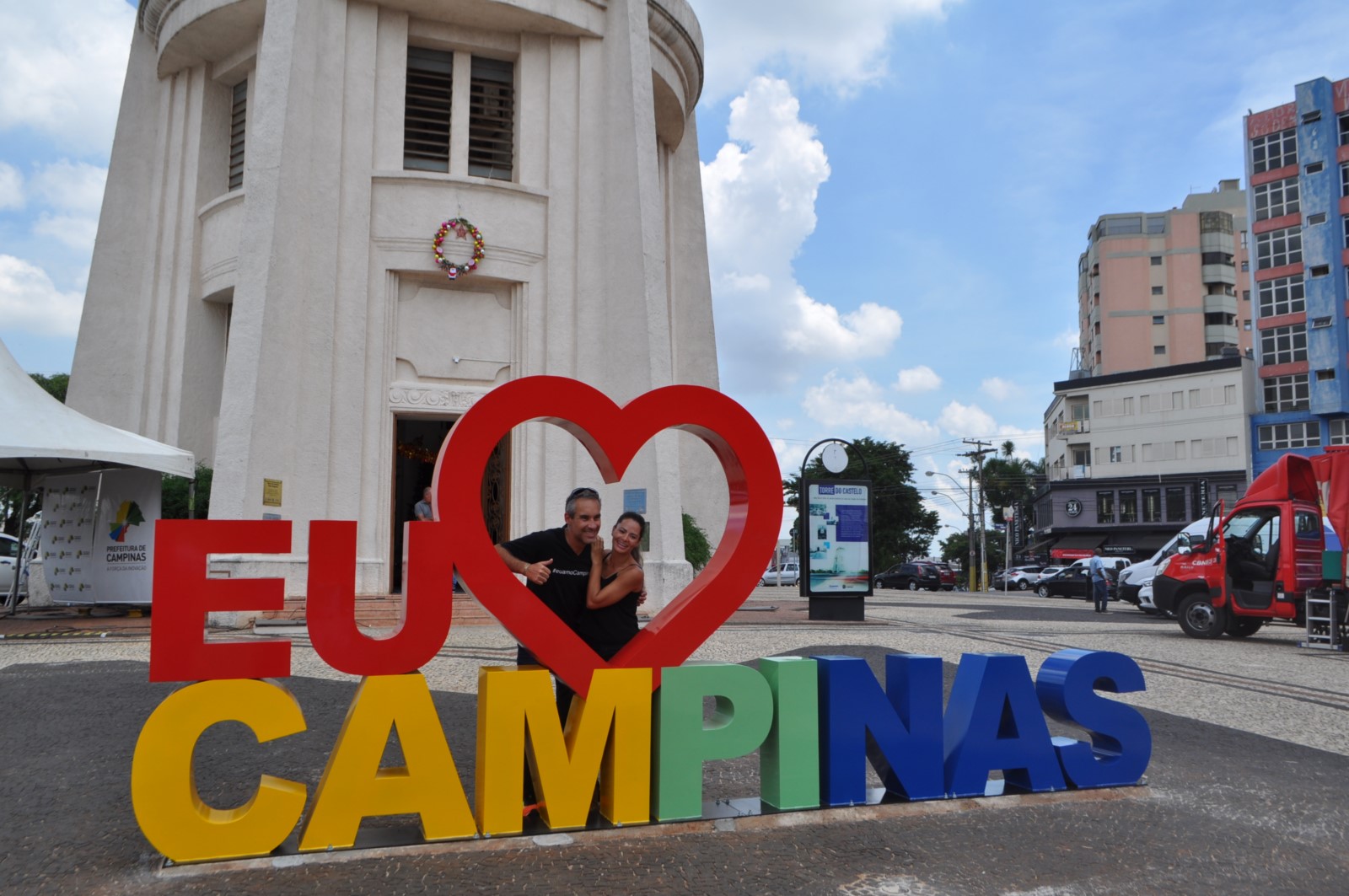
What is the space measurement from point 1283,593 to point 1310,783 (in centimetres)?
1105

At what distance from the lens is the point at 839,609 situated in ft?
56.5

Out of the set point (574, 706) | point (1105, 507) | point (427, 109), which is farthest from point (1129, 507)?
point (574, 706)

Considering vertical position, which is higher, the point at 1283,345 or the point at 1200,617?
the point at 1283,345

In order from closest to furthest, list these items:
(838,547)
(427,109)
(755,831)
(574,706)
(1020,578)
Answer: (755,831), (574,706), (838,547), (427,109), (1020,578)

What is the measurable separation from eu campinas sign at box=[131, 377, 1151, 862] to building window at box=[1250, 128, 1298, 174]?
54.7 metres

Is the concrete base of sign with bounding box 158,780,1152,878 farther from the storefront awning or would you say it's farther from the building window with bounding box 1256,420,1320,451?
the storefront awning

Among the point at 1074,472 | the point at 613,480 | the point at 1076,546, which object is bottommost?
the point at 1076,546

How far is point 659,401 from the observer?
5.77 metres

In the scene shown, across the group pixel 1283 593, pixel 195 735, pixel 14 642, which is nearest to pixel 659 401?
pixel 195 735

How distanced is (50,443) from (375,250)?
6.33 meters

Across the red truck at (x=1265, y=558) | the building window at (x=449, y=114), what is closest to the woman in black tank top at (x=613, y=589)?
the red truck at (x=1265, y=558)

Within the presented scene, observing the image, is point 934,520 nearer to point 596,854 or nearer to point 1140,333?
point 1140,333

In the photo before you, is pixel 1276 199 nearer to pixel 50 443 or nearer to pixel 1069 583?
pixel 1069 583

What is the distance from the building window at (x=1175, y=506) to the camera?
55.4 meters
